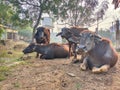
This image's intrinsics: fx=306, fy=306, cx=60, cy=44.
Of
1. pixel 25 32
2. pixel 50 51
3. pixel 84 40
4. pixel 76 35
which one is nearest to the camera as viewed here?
pixel 84 40

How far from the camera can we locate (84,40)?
25.5 ft

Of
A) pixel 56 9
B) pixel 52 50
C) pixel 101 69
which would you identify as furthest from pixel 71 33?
pixel 56 9

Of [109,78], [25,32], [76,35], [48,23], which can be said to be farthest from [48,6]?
[25,32]

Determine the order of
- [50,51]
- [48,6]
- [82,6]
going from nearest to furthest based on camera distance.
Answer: [50,51] → [48,6] → [82,6]

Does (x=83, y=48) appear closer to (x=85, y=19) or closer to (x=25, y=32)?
(x=85, y=19)

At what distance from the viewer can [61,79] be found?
7348 millimetres

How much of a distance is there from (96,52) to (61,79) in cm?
137

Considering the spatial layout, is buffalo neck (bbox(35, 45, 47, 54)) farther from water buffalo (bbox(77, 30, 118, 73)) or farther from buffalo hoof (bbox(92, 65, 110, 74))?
buffalo hoof (bbox(92, 65, 110, 74))

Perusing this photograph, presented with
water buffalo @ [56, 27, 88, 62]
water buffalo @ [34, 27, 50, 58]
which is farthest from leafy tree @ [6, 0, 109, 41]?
water buffalo @ [56, 27, 88, 62]

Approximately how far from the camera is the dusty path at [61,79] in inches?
273

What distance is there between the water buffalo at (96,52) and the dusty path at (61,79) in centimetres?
21

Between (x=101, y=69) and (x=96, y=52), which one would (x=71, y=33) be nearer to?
(x=96, y=52)

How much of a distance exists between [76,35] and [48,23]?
1681 centimetres

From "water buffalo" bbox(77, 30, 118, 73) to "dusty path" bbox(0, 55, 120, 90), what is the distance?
21cm
